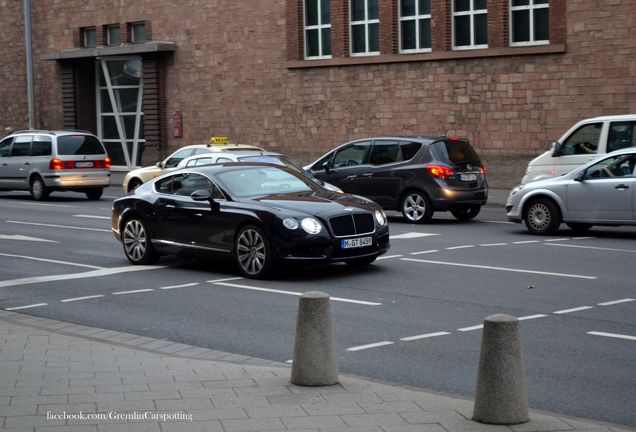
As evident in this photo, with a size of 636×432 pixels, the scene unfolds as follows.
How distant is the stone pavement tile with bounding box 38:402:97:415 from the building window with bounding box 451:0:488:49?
26501 mm

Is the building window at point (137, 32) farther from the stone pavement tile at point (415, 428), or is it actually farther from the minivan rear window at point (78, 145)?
the stone pavement tile at point (415, 428)

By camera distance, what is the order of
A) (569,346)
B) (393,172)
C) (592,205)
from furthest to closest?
(393,172) < (592,205) < (569,346)

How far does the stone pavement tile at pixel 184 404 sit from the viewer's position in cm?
693

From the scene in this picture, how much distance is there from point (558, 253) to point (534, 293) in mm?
3927

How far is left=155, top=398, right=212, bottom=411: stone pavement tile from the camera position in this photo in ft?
22.7

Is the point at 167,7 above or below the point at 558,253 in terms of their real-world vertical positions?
above

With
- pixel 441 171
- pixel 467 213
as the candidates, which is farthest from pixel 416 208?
pixel 467 213

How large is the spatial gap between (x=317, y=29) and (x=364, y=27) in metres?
2.05

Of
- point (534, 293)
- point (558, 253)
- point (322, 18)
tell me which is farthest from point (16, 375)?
point (322, 18)

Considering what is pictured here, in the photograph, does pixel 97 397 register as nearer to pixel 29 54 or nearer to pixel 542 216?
pixel 542 216

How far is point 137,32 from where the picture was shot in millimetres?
43375

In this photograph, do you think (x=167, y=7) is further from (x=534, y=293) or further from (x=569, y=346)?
(x=569, y=346)

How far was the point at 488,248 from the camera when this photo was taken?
1677 cm

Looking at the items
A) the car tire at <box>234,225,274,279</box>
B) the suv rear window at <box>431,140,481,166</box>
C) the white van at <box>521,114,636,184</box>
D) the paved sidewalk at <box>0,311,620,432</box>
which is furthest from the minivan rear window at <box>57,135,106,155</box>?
the paved sidewalk at <box>0,311,620,432</box>
